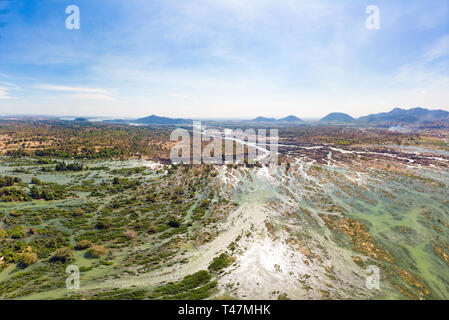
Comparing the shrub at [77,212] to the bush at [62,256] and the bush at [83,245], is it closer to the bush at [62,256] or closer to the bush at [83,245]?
the bush at [83,245]

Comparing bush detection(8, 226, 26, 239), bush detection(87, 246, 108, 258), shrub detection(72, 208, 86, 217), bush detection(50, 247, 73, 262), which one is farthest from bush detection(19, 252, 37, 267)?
shrub detection(72, 208, 86, 217)

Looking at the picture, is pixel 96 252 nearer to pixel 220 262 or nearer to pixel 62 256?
pixel 62 256

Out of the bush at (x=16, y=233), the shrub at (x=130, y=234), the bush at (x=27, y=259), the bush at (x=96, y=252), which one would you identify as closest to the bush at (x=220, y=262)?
the shrub at (x=130, y=234)

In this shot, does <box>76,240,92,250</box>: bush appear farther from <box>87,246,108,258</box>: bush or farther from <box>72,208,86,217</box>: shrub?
<box>72,208,86,217</box>: shrub

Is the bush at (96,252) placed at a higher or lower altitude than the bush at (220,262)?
higher

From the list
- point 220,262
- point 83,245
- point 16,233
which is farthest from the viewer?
point 16,233

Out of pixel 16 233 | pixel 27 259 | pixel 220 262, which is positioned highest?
pixel 16 233

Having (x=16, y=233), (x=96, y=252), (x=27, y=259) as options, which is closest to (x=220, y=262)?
(x=96, y=252)
